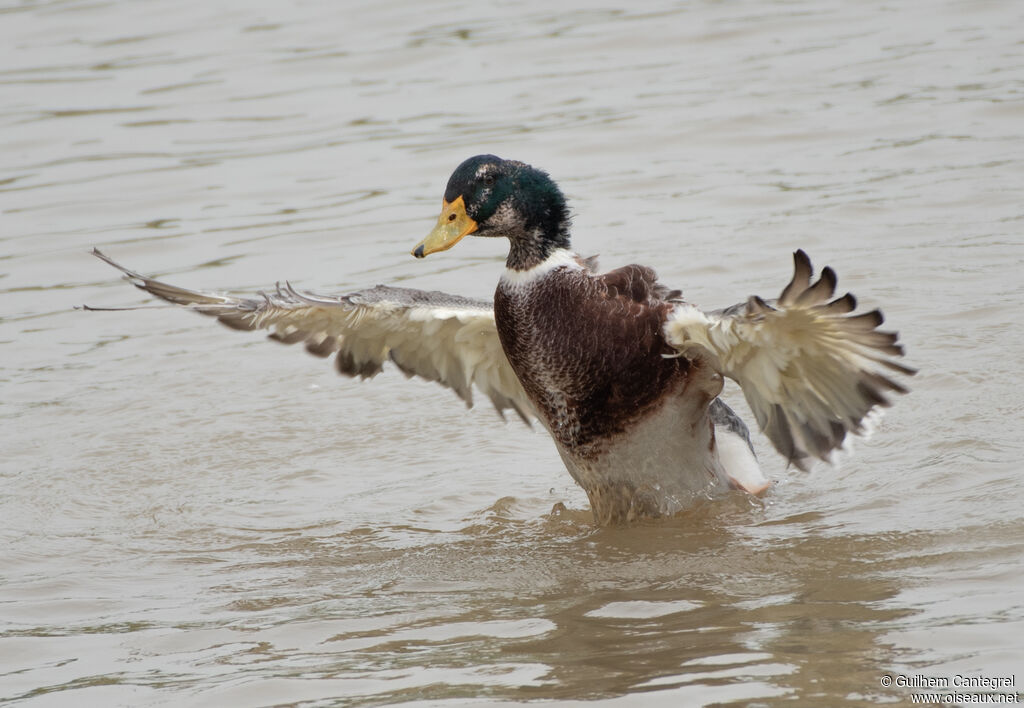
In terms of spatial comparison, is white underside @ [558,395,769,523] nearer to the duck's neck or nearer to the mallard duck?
the mallard duck

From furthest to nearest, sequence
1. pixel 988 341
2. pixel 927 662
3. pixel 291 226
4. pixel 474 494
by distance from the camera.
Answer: pixel 291 226 < pixel 988 341 < pixel 474 494 < pixel 927 662

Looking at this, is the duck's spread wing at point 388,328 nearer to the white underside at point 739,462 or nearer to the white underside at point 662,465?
the white underside at point 662,465

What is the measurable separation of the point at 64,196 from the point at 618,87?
518 centimetres

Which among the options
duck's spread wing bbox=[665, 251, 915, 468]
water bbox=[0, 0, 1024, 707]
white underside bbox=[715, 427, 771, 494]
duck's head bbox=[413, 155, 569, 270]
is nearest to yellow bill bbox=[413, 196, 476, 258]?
duck's head bbox=[413, 155, 569, 270]

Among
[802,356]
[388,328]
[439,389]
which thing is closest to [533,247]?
[388,328]

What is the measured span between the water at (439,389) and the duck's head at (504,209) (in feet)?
4.57

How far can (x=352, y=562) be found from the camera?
266 inches

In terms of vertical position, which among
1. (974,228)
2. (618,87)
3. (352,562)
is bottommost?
(352,562)

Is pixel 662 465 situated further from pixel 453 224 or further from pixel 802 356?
pixel 453 224

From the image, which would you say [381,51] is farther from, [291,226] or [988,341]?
[988,341]

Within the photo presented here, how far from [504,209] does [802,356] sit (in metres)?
1.54

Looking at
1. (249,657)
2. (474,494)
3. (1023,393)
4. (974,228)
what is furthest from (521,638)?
(974,228)

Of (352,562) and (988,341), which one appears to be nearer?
(352,562)

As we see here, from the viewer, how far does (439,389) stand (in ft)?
30.7
